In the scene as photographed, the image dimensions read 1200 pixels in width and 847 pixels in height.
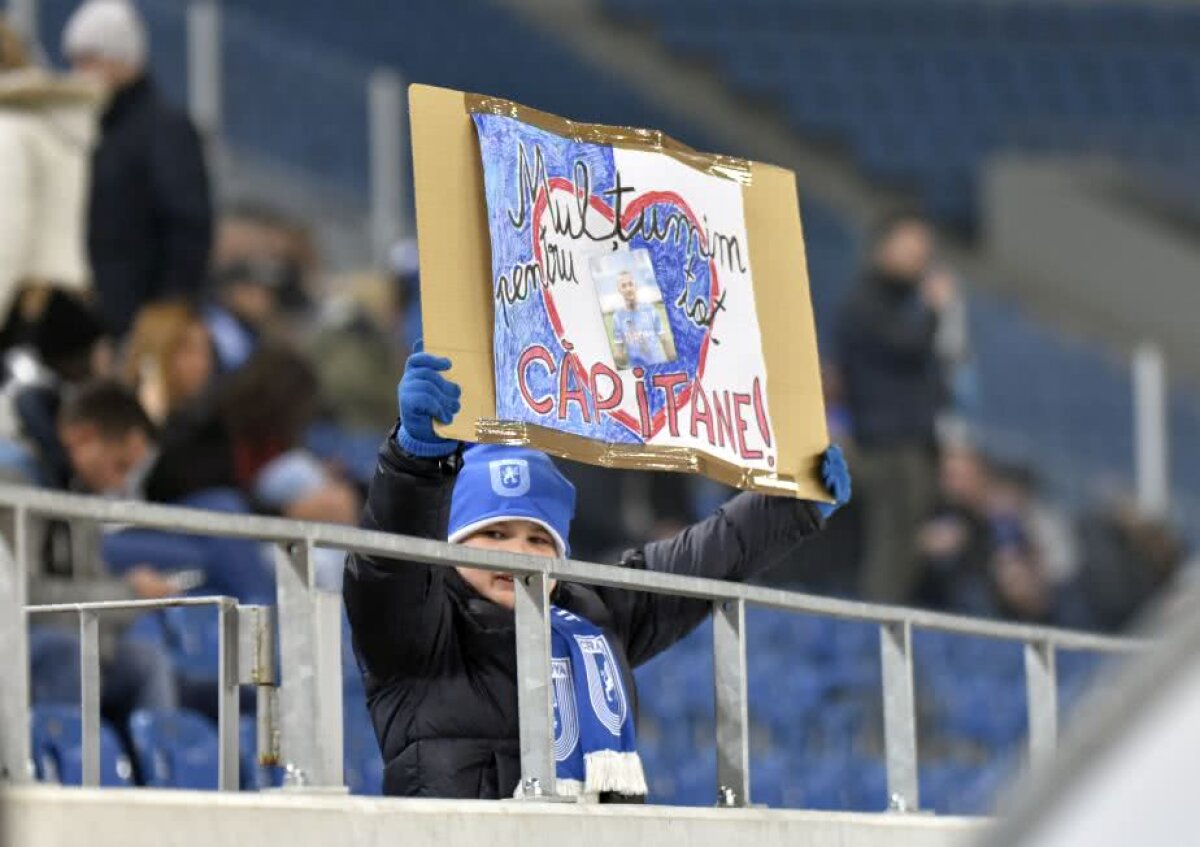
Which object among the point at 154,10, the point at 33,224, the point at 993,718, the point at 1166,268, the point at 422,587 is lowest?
the point at 422,587

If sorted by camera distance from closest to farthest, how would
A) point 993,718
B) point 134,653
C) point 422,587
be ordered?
point 422,587
point 134,653
point 993,718

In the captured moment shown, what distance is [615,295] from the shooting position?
4.12 metres

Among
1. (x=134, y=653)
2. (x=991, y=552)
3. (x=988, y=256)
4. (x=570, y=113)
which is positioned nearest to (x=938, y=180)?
(x=988, y=256)

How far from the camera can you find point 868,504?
1120 cm

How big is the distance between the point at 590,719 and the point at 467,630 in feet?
0.75

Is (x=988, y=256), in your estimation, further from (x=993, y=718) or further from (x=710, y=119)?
(x=993, y=718)

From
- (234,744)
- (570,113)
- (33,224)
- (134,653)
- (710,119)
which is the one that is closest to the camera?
(234,744)

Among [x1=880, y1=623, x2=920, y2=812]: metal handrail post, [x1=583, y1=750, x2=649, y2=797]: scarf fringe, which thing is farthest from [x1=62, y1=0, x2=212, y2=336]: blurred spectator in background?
[x1=583, y1=750, x2=649, y2=797]: scarf fringe

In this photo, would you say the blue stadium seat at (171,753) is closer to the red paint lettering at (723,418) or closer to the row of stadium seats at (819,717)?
the row of stadium seats at (819,717)

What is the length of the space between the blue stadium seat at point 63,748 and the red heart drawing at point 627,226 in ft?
3.72

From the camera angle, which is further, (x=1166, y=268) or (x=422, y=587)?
(x=1166, y=268)

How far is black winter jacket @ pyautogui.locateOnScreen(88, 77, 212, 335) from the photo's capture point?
7652mm

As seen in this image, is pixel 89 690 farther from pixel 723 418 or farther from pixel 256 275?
pixel 256 275

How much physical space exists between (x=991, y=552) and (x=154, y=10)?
4577 millimetres
